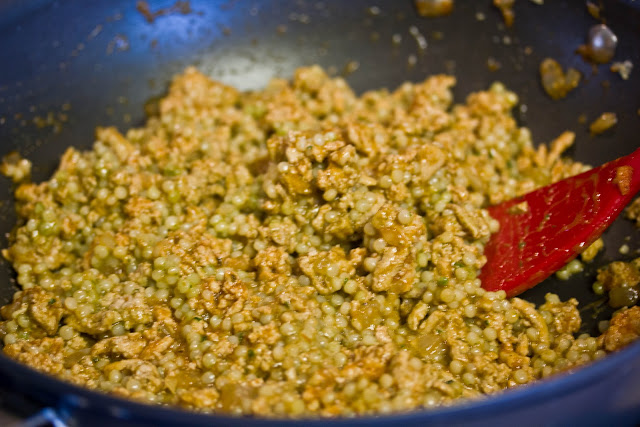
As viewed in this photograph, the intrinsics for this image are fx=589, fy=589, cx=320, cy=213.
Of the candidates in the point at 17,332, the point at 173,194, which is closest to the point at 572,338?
the point at 173,194

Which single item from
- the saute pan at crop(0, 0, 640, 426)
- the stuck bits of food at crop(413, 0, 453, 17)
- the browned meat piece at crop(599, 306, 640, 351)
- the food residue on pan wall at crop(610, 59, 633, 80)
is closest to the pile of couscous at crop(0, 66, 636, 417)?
the browned meat piece at crop(599, 306, 640, 351)

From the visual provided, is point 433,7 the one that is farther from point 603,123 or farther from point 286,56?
point 603,123

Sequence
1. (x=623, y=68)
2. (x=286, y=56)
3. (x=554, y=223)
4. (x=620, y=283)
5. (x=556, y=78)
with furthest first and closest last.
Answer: (x=286, y=56)
(x=556, y=78)
(x=623, y=68)
(x=554, y=223)
(x=620, y=283)

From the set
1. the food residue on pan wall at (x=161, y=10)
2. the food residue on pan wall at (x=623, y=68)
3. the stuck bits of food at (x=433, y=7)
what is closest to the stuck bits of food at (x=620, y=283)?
the food residue on pan wall at (x=623, y=68)

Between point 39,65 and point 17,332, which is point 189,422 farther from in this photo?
point 39,65

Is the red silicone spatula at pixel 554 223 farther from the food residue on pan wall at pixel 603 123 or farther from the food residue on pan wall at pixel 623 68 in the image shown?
the food residue on pan wall at pixel 623 68

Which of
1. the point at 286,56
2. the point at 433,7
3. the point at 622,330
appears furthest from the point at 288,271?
the point at 433,7
